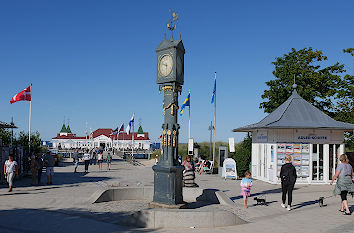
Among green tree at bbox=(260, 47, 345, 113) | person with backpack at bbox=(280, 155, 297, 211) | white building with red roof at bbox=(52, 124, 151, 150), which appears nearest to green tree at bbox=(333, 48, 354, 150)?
green tree at bbox=(260, 47, 345, 113)

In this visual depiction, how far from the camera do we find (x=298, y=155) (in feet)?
63.6

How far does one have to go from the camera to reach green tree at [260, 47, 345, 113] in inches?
1275

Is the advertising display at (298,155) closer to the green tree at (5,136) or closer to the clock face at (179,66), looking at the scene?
the clock face at (179,66)

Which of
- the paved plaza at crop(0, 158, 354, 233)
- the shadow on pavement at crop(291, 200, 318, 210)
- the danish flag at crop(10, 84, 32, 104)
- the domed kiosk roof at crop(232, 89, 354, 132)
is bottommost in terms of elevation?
the shadow on pavement at crop(291, 200, 318, 210)

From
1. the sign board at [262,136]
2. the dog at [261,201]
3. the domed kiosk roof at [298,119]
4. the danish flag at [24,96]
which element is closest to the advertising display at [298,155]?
the domed kiosk roof at [298,119]

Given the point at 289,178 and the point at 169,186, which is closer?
the point at 169,186

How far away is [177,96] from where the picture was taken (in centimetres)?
1067

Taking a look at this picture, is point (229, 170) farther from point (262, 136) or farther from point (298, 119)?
point (298, 119)

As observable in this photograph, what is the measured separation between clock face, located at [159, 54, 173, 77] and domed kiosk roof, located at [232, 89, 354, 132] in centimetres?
979

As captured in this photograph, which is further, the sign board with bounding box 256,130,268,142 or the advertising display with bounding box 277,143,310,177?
the sign board with bounding box 256,130,268,142

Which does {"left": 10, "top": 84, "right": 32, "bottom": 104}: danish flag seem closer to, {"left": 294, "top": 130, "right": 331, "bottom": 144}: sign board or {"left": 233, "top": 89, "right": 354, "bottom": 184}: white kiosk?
{"left": 233, "top": 89, "right": 354, "bottom": 184}: white kiosk

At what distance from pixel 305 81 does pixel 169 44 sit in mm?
25282

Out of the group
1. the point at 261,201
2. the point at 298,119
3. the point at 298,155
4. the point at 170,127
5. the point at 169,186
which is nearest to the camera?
the point at 169,186

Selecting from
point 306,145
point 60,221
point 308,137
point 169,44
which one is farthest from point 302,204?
point 60,221
